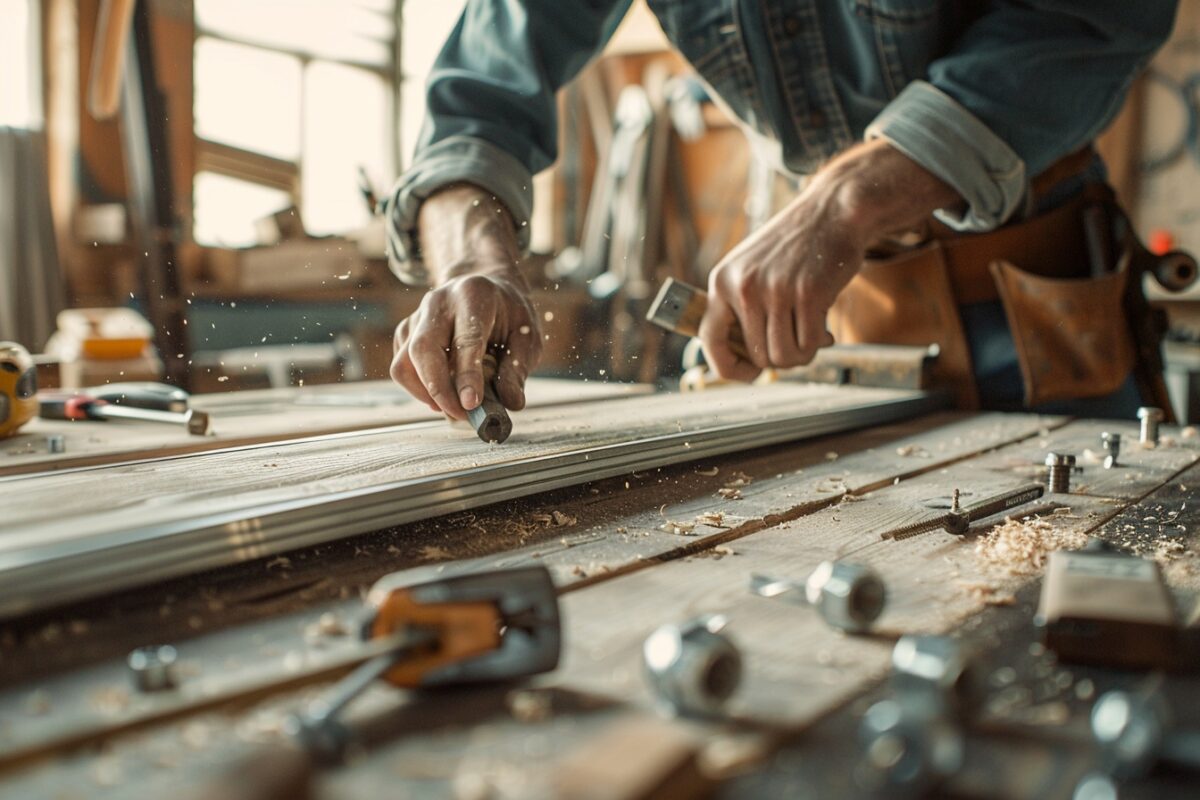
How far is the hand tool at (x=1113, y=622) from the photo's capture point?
25.5 inches

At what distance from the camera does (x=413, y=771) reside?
518 millimetres

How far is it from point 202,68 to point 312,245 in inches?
39.8

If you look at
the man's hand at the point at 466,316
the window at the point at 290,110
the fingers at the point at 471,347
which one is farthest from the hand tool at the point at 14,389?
the window at the point at 290,110

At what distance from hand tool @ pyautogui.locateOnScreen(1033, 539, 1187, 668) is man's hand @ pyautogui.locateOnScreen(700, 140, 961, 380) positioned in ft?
2.86

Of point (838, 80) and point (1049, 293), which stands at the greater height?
point (838, 80)

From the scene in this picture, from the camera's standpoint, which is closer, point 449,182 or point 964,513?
point 964,513

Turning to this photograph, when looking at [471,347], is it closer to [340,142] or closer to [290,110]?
[290,110]

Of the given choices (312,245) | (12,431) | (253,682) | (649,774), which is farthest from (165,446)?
(312,245)

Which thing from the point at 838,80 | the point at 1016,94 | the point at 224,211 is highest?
the point at 224,211

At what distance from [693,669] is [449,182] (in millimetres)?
1369

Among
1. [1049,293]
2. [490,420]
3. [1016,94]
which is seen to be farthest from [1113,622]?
[1049,293]

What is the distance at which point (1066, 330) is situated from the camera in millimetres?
2002

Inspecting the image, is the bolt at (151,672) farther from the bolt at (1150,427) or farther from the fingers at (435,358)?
the bolt at (1150,427)

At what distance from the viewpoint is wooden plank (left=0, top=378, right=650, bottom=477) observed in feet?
4.53
